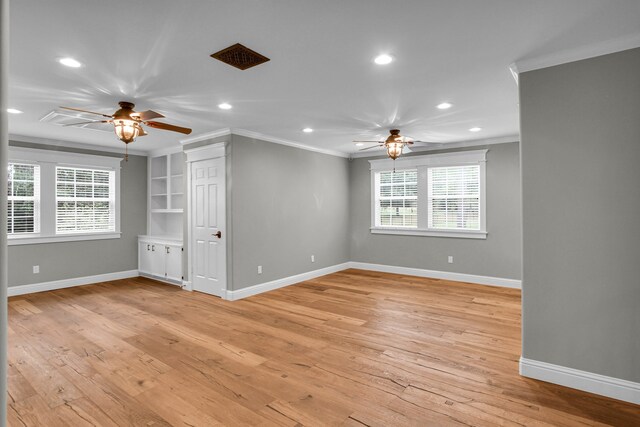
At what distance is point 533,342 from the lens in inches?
113

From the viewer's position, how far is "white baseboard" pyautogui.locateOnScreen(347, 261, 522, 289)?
19.7ft

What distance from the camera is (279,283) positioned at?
6.03m

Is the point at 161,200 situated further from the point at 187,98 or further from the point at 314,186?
the point at 187,98

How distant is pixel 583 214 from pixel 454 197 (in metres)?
3.98

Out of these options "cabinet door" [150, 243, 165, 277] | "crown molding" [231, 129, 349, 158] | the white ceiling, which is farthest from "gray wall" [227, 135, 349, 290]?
"cabinet door" [150, 243, 165, 277]

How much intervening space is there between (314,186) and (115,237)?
401 centimetres

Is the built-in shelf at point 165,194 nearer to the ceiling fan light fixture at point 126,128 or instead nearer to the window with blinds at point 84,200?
the window with blinds at point 84,200

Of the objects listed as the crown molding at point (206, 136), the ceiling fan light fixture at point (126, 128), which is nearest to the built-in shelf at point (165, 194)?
the crown molding at point (206, 136)

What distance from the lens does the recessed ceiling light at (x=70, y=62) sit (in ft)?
9.01

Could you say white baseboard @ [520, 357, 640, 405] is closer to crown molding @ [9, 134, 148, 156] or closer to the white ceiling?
the white ceiling

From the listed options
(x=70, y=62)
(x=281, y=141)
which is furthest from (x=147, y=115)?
(x=281, y=141)

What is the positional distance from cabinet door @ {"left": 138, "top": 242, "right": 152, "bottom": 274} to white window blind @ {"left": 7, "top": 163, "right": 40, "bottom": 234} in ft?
5.57

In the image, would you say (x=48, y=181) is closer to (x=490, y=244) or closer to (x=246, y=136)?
(x=246, y=136)

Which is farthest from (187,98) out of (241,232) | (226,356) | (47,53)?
(226,356)
